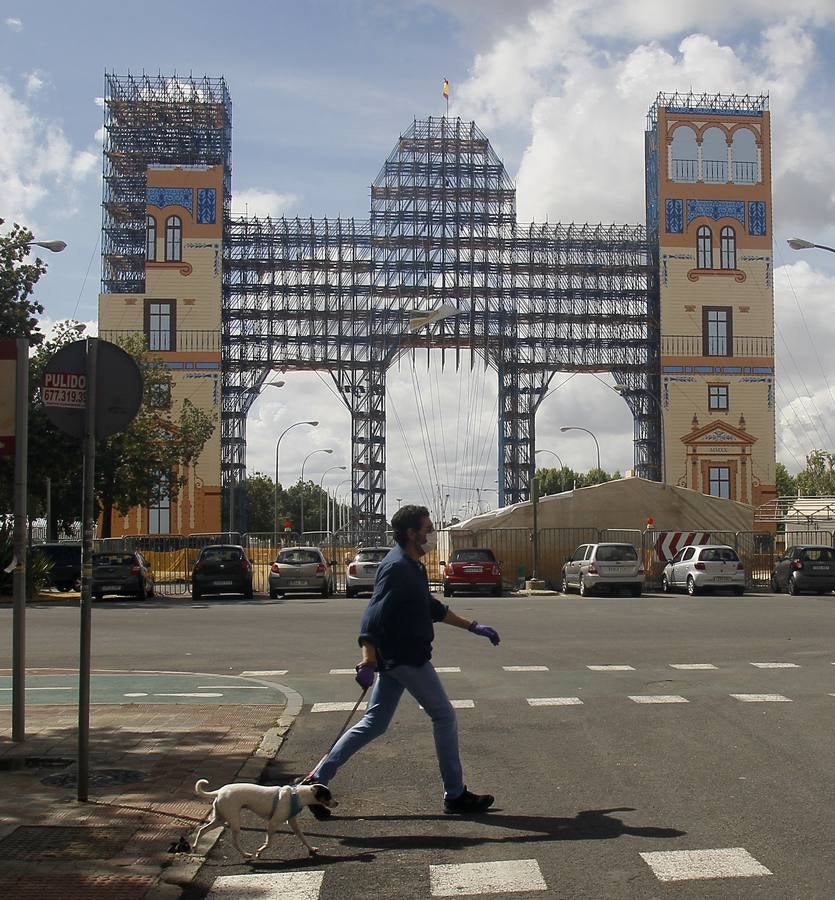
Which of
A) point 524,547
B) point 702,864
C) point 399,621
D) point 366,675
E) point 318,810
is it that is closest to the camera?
point 702,864

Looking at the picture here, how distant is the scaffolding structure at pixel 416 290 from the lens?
59.7m

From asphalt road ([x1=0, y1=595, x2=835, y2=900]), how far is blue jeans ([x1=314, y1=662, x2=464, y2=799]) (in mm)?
292

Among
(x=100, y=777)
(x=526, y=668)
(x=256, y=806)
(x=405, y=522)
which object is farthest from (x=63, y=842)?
(x=526, y=668)

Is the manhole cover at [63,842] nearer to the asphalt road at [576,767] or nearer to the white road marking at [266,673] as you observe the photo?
the asphalt road at [576,767]

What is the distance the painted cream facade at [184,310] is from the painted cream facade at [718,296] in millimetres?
22290

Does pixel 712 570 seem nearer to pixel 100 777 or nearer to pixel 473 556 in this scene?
pixel 473 556

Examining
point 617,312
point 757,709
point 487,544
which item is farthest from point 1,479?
point 617,312

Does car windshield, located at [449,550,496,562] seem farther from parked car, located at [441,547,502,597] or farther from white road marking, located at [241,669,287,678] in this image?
white road marking, located at [241,669,287,678]

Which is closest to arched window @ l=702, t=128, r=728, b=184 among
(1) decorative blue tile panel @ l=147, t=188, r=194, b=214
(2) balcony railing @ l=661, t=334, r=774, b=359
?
(2) balcony railing @ l=661, t=334, r=774, b=359

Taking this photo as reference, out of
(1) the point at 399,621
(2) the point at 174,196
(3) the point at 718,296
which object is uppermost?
(2) the point at 174,196

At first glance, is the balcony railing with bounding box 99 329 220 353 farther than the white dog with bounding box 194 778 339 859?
Yes

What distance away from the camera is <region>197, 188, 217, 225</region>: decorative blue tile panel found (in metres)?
60.1

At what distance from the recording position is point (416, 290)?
5978 centimetres

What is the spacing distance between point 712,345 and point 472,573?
3046 centimetres
